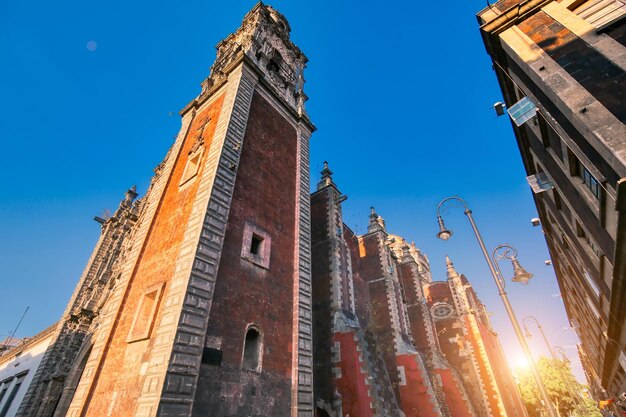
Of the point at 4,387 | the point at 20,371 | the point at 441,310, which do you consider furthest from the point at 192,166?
the point at 441,310

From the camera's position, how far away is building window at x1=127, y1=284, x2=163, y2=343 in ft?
26.6

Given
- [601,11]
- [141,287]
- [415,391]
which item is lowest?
[415,391]

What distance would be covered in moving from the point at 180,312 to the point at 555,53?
1244 cm

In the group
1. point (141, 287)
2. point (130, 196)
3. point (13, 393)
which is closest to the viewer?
point (141, 287)

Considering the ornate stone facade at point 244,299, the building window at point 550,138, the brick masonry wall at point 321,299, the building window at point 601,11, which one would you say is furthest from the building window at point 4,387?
the building window at point 601,11

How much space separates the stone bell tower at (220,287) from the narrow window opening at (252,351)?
0.03 metres

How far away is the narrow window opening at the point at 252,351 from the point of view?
27.3 feet

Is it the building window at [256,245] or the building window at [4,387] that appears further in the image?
the building window at [4,387]

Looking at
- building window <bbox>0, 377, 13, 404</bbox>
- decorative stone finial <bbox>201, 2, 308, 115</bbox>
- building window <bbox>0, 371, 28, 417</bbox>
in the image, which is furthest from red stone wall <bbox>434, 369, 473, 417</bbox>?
building window <bbox>0, 377, 13, 404</bbox>

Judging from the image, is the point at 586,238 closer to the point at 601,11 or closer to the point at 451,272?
the point at 601,11

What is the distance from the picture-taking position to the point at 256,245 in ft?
35.6

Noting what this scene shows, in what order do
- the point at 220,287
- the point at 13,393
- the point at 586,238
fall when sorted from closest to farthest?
the point at 220,287 < the point at 586,238 < the point at 13,393

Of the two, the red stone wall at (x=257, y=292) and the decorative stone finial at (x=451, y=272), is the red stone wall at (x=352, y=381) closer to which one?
the red stone wall at (x=257, y=292)

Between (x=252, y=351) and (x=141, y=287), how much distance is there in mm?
4408
